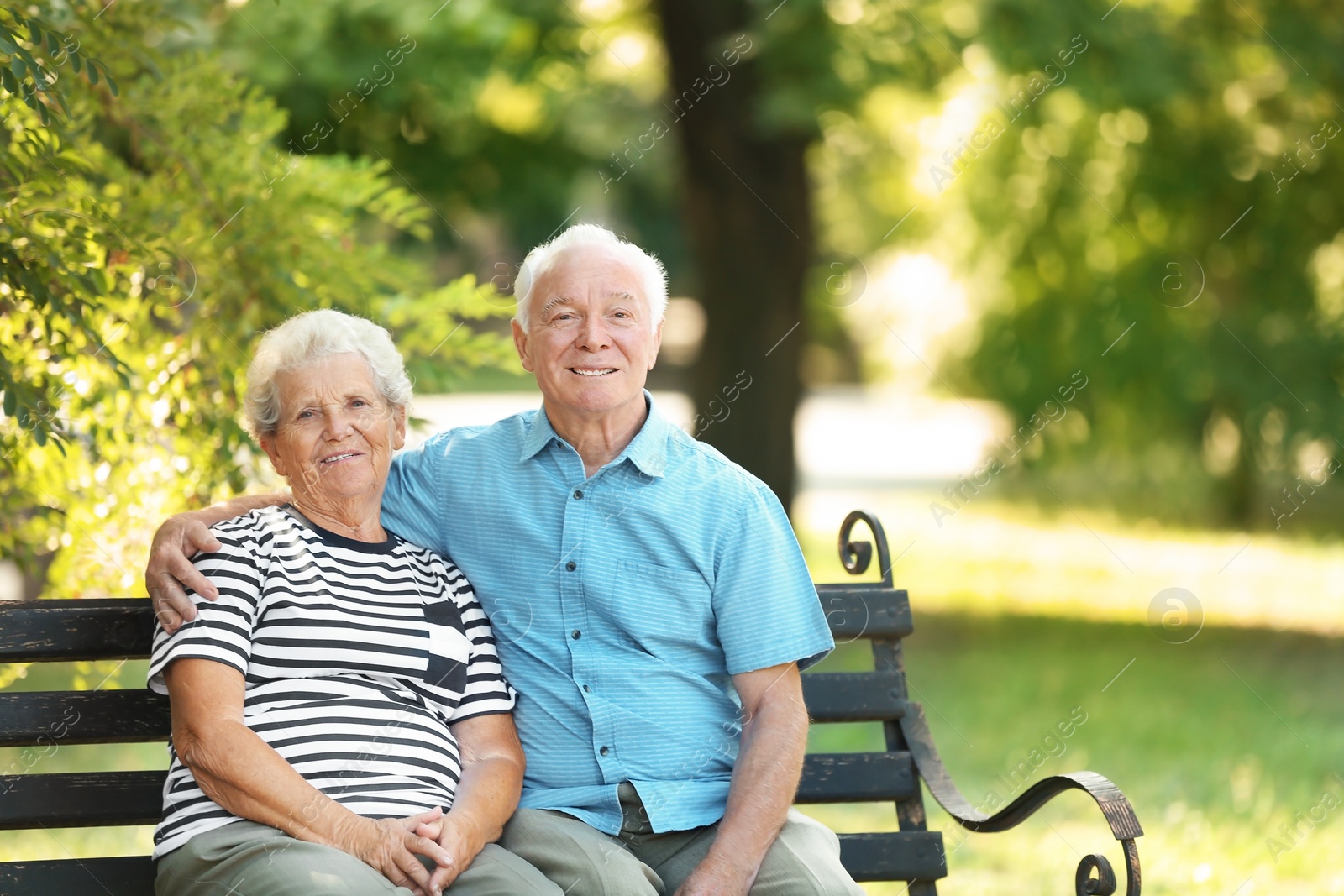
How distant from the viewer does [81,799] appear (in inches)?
108

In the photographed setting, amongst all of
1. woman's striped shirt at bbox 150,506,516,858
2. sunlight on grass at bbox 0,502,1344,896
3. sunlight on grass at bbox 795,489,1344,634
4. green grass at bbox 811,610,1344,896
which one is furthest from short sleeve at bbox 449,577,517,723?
sunlight on grass at bbox 795,489,1344,634

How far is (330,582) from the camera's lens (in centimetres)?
262

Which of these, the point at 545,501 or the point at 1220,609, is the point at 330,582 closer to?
the point at 545,501

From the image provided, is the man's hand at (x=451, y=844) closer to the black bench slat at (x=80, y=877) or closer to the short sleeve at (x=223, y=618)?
the short sleeve at (x=223, y=618)

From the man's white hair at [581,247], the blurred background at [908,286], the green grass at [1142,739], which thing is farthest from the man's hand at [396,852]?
the green grass at [1142,739]

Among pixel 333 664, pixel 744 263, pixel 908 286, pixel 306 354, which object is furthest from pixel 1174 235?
pixel 333 664

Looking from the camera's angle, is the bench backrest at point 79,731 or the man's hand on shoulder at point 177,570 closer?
the man's hand on shoulder at point 177,570

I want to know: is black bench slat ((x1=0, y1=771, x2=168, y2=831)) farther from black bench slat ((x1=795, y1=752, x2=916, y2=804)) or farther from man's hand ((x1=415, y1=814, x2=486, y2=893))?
black bench slat ((x1=795, y1=752, x2=916, y2=804))

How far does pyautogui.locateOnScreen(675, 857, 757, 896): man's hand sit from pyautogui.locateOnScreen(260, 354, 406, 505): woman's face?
39.5 inches

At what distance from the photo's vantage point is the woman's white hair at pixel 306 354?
2707 mm

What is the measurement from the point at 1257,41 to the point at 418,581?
7276mm

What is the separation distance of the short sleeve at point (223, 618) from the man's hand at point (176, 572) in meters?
0.02

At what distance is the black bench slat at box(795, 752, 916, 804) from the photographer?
10.1ft

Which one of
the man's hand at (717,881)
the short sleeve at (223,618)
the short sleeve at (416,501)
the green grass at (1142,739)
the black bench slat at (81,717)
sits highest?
the short sleeve at (416,501)
